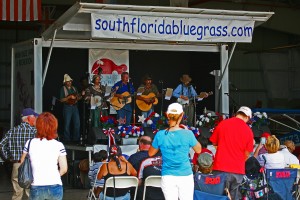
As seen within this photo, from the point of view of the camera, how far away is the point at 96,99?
39.8 ft

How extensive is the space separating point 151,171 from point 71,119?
6274mm

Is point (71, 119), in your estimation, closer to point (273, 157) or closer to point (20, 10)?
Answer: point (20, 10)

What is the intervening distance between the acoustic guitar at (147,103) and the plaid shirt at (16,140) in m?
5.31

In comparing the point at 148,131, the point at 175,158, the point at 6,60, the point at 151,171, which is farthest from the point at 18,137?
the point at 6,60

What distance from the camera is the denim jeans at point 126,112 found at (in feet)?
42.2

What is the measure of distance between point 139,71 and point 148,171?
25.1ft

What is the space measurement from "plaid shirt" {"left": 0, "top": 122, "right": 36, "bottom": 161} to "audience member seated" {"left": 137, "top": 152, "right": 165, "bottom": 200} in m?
1.39

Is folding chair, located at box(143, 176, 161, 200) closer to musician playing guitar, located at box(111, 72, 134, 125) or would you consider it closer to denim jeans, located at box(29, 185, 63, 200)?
denim jeans, located at box(29, 185, 63, 200)

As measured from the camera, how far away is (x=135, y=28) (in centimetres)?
1108

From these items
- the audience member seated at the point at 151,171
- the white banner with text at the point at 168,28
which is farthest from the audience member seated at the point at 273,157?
the white banner with text at the point at 168,28

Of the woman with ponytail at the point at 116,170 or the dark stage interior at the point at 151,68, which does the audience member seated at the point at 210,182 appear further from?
the dark stage interior at the point at 151,68

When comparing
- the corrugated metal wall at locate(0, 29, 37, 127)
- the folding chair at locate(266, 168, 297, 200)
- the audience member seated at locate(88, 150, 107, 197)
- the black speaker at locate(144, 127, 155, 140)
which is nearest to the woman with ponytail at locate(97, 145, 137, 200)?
the audience member seated at locate(88, 150, 107, 197)

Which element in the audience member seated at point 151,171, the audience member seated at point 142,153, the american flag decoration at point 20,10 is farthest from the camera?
the american flag decoration at point 20,10

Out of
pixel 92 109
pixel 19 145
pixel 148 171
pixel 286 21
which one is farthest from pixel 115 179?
pixel 286 21
